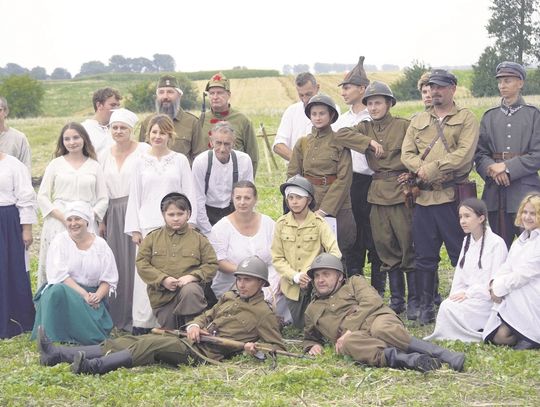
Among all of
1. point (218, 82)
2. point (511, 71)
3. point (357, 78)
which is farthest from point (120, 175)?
point (511, 71)

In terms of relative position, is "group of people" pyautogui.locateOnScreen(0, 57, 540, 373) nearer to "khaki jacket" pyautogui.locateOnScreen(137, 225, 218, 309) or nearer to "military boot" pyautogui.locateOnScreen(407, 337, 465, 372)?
"khaki jacket" pyautogui.locateOnScreen(137, 225, 218, 309)

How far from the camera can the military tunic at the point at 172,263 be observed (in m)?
7.47

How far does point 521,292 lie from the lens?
7.09 metres

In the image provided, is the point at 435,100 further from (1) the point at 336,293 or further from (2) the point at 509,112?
(1) the point at 336,293

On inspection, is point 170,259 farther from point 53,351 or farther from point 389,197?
point 389,197

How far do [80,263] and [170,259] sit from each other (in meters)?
0.89

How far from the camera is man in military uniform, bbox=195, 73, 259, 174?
342 inches

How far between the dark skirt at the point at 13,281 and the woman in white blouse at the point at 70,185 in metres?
0.26

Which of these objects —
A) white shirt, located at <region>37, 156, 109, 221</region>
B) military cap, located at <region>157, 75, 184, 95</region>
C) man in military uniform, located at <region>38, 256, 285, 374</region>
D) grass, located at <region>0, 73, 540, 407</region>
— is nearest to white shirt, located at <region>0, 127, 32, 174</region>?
white shirt, located at <region>37, 156, 109, 221</region>

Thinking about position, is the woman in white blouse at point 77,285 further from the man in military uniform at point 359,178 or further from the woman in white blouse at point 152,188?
the man in military uniform at point 359,178

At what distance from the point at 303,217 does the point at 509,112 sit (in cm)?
229

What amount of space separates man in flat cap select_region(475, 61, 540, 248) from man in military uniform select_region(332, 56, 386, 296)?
3.96ft

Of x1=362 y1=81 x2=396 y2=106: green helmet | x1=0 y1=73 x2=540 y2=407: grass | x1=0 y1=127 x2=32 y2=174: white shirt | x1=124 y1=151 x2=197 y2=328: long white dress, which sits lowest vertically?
x1=0 y1=73 x2=540 y2=407: grass

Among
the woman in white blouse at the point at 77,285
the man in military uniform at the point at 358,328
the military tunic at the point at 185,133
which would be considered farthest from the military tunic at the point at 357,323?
the military tunic at the point at 185,133
